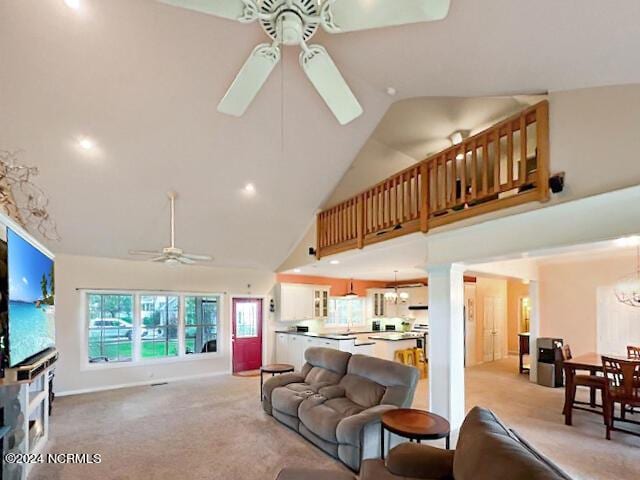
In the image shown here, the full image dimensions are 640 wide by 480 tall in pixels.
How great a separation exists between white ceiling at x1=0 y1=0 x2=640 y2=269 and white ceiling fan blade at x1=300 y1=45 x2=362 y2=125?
76 cm

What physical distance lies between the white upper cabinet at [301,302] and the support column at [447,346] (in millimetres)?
4607

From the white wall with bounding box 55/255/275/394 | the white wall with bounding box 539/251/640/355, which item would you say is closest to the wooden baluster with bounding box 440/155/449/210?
the white wall with bounding box 539/251/640/355

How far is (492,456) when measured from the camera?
187 centimetres

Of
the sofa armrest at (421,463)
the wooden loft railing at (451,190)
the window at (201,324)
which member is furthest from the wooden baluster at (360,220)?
the window at (201,324)

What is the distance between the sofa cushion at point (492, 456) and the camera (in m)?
1.66

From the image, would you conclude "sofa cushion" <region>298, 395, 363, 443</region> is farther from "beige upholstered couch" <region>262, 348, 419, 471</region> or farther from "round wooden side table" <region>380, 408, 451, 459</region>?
"round wooden side table" <region>380, 408, 451, 459</region>

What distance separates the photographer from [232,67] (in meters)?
3.94

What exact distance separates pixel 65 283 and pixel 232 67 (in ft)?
17.2

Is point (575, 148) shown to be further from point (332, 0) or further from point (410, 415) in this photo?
point (410, 415)

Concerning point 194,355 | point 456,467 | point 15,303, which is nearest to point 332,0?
point 456,467

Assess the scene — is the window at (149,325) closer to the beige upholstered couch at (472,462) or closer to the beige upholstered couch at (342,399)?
the beige upholstered couch at (342,399)

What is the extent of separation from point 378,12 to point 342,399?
3.98m

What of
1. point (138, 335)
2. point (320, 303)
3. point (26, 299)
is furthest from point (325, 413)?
point (320, 303)

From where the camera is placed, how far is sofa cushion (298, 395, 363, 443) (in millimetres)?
3746
